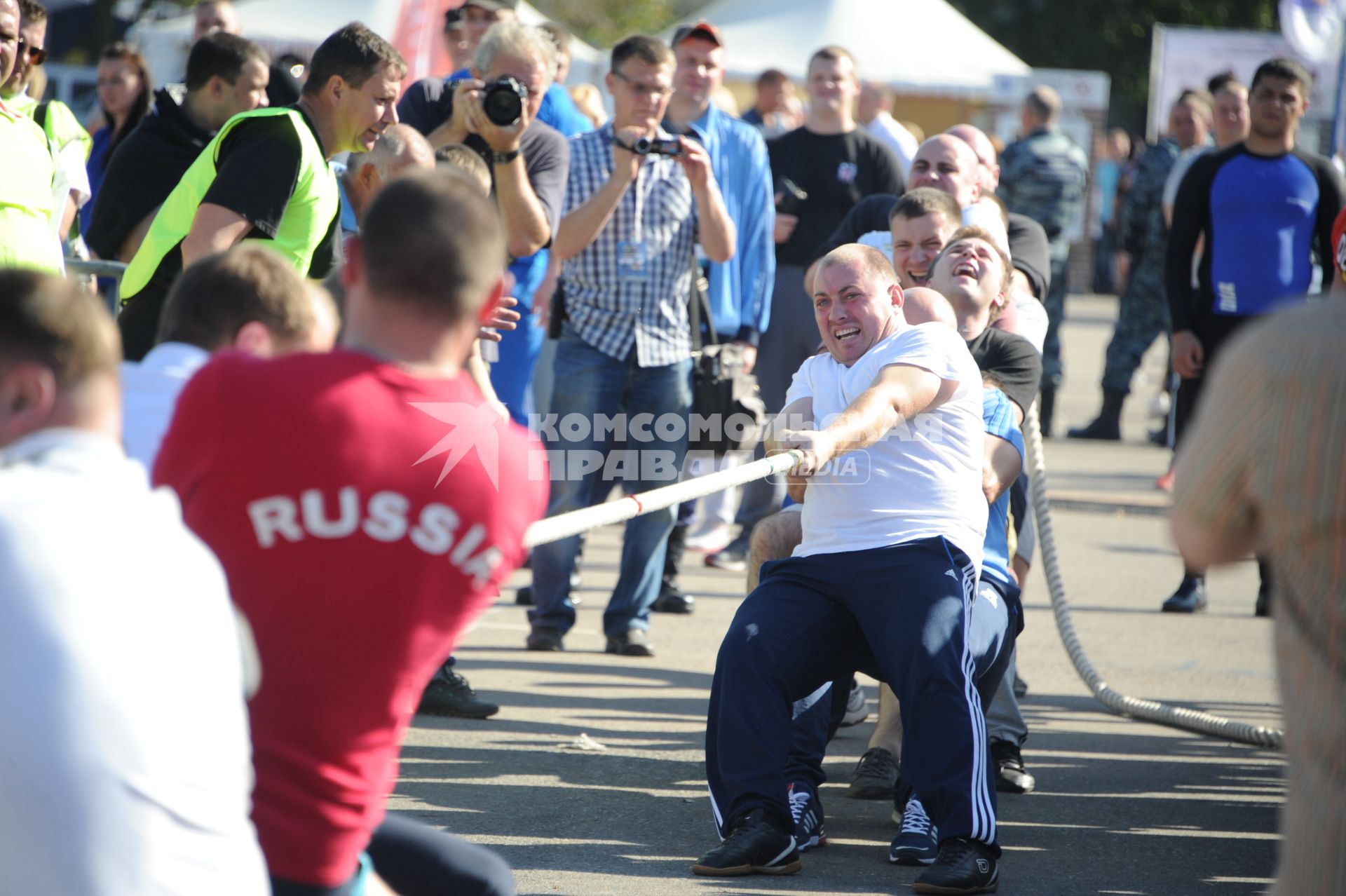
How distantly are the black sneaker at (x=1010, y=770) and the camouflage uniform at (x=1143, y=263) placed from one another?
301 inches

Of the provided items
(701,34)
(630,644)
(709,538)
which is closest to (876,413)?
(630,644)

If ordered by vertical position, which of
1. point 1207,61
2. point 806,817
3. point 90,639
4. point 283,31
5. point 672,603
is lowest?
point 672,603

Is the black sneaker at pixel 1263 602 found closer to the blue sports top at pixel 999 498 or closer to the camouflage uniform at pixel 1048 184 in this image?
the blue sports top at pixel 999 498

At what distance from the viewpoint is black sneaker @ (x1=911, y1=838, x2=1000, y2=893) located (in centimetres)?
374

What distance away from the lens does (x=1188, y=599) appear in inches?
291

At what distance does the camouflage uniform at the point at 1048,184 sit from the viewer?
1126cm

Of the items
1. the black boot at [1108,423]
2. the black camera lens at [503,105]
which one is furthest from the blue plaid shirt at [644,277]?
the black boot at [1108,423]

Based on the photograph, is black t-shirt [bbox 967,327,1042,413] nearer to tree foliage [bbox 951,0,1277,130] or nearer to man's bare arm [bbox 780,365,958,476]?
man's bare arm [bbox 780,365,958,476]

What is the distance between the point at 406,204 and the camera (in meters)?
2.21

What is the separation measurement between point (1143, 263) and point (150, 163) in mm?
8717

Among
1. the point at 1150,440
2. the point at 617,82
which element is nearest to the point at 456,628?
the point at 617,82

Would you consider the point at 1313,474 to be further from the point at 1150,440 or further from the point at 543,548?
the point at 1150,440

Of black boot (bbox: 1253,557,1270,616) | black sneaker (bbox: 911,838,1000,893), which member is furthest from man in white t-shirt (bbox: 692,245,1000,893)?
black boot (bbox: 1253,557,1270,616)

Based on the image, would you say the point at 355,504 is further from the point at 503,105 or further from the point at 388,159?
the point at 503,105
